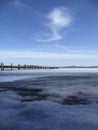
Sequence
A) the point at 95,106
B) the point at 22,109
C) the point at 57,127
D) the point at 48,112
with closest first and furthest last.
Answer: the point at 57,127 < the point at 48,112 < the point at 22,109 < the point at 95,106

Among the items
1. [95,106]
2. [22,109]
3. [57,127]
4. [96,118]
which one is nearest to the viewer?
[57,127]

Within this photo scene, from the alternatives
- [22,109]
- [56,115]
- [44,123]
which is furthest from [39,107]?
[44,123]

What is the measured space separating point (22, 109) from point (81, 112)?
1974mm

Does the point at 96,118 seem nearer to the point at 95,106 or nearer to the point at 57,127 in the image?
the point at 57,127

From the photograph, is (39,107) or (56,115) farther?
(39,107)

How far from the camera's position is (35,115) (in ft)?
25.8

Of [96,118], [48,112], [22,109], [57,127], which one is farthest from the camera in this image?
[22,109]

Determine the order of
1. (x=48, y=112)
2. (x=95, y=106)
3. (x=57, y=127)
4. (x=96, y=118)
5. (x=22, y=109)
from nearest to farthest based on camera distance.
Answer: (x=57, y=127), (x=96, y=118), (x=48, y=112), (x=22, y=109), (x=95, y=106)

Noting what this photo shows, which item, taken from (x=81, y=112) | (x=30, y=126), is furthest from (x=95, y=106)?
(x=30, y=126)

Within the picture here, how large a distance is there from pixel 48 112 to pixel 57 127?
141 cm

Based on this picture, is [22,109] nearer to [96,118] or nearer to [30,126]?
[30,126]

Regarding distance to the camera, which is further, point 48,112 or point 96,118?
point 48,112

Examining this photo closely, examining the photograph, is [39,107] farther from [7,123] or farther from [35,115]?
[7,123]

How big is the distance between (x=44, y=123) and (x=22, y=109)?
5.86ft
